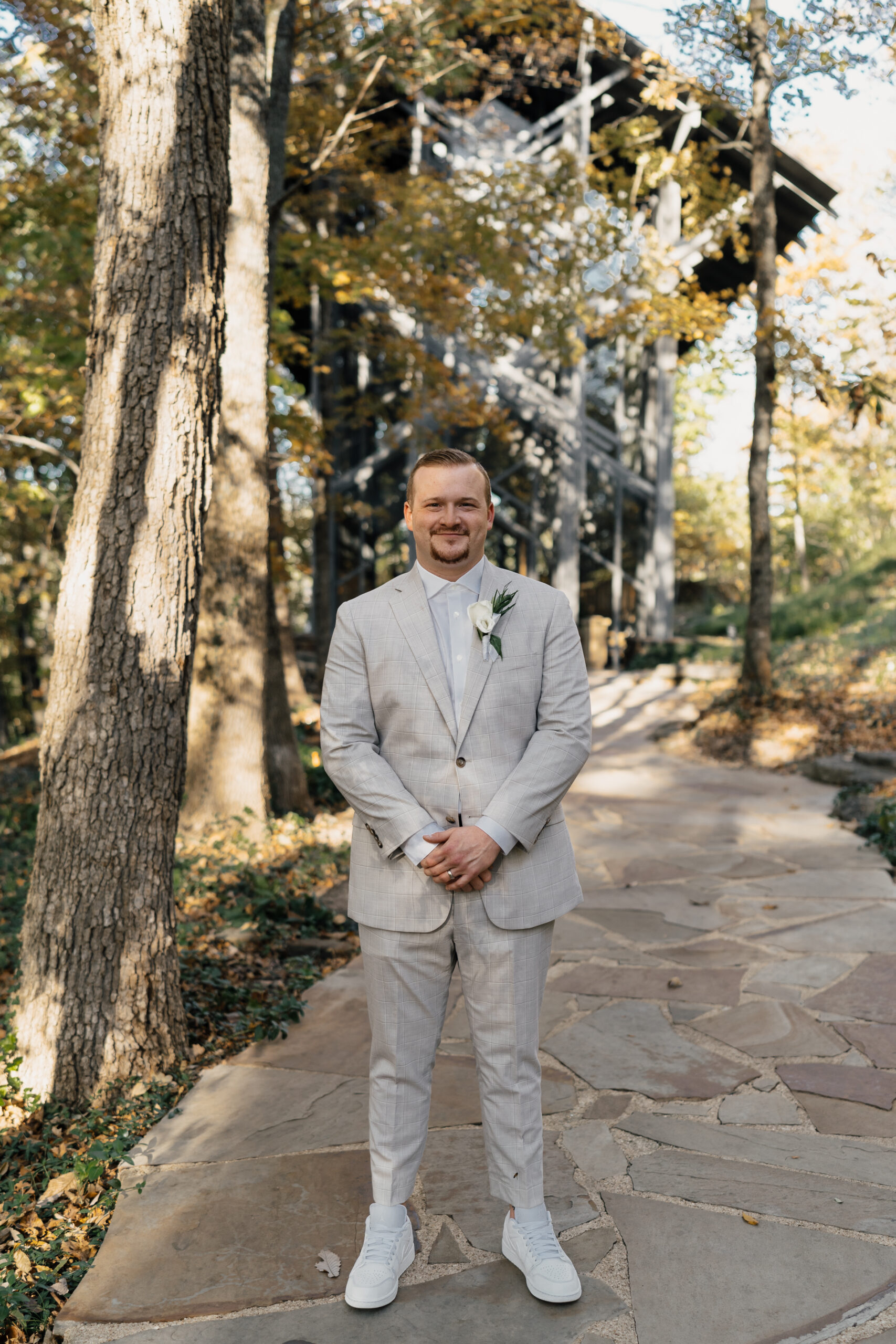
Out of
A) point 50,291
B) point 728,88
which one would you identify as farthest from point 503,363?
point 50,291

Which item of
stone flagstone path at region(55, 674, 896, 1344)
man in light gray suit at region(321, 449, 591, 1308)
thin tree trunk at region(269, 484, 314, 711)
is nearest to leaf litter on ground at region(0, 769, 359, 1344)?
stone flagstone path at region(55, 674, 896, 1344)

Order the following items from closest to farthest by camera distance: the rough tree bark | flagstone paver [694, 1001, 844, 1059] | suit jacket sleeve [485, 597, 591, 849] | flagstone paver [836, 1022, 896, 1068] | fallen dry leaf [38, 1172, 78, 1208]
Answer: suit jacket sleeve [485, 597, 591, 849]
fallen dry leaf [38, 1172, 78, 1208]
flagstone paver [836, 1022, 896, 1068]
flagstone paver [694, 1001, 844, 1059]
the rough tree bark

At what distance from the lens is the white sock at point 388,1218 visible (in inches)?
102

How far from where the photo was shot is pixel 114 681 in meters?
3.55

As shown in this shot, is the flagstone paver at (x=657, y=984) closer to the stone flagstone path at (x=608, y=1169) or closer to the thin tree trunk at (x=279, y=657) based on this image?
the stone flagstone path at (x=608, y=1169)

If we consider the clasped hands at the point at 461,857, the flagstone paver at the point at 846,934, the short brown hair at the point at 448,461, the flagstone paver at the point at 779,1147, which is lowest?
the flagstone paver at the point at 779,1147

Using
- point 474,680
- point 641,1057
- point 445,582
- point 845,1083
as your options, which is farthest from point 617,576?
point 474,680

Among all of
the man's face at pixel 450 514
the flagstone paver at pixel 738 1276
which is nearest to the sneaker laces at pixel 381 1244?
the flagstone paver at pixel 738 1276

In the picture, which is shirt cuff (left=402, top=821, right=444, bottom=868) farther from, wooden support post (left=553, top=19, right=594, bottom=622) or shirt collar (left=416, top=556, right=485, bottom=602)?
wooden support post (left=553, top=19, right=594, bottom=622)

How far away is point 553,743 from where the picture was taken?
2570mm

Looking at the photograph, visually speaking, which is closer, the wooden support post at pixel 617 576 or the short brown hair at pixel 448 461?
the short brown hair at pixel 448 461

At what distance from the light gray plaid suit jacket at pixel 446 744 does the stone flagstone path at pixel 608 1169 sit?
933 mm

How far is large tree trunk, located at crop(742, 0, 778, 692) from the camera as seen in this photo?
10930 mm

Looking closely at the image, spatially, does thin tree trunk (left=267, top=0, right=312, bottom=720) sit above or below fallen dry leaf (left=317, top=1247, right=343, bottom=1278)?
above
